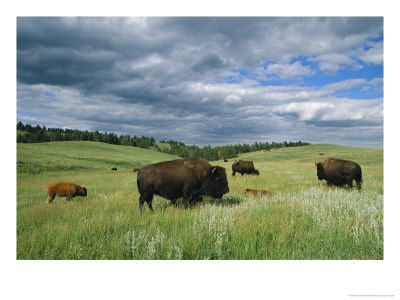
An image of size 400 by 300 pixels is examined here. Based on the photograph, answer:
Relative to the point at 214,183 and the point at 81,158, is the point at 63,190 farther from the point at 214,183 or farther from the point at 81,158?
the point at 81,158

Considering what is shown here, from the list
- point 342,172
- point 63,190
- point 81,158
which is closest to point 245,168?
point 342,172

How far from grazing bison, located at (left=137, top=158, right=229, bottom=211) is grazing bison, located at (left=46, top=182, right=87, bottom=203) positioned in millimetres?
4401

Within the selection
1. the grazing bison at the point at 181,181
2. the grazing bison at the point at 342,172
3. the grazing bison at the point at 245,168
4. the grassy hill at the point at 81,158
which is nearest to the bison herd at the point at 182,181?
the grazing bison at the point at 181,181

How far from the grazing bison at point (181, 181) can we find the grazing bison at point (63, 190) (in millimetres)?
4401

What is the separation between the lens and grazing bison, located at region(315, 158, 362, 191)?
8812 mm

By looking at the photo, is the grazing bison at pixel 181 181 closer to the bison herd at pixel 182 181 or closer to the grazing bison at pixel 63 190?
the bison herd at pixel 182 181

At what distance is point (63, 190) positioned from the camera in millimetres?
7934

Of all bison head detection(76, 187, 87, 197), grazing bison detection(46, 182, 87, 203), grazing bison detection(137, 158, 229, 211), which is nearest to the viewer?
grazing bison detection(137, 158, 229, 211)

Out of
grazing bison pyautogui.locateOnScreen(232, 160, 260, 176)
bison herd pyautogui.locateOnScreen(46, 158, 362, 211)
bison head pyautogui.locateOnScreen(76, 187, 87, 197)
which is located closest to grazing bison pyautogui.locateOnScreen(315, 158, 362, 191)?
bison herd pyautogui.locateOnScreen(46, 158, 362, 211)

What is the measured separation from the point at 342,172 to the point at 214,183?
7135 mm

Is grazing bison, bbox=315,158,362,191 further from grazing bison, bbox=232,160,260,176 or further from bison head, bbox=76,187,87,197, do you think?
bison head, bbox=76,187,87,197
